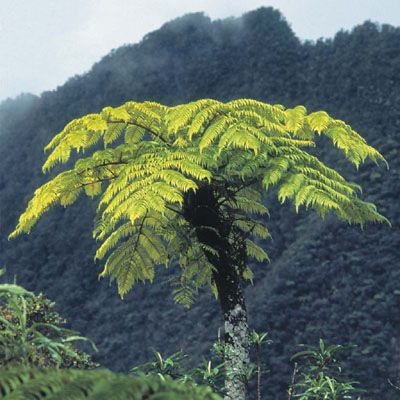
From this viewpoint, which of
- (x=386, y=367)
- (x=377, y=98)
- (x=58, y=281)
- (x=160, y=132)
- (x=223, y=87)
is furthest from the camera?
(x=223, y=87)

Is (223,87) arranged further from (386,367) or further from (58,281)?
(386,367)

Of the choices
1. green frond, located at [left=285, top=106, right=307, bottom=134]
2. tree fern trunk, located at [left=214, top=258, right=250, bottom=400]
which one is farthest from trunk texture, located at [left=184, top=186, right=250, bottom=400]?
green frond, located at [left=285, top=106, right=307, bottom=134]

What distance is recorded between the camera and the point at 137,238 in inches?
252

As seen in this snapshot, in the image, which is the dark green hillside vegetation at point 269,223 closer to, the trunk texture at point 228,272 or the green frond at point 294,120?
the trunk texture at point 228,272

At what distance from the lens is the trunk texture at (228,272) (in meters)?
5.33

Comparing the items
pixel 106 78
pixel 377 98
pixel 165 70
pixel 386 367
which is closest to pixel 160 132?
pixel 386 367

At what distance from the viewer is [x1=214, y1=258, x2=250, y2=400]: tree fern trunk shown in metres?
5.29

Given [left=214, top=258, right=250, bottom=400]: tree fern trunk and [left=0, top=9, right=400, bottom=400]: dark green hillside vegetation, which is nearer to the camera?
[left=214, top=258, right=250, bottom=400]: tree fern trunk

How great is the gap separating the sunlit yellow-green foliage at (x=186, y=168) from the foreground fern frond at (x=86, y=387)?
9.83ft

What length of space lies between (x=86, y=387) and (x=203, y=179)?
386 cm

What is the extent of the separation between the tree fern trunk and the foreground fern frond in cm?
338

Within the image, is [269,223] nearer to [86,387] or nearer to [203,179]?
[203,179]

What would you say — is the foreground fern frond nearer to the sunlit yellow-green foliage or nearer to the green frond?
the sunlit yellow-green foliage

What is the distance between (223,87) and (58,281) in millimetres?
17165
